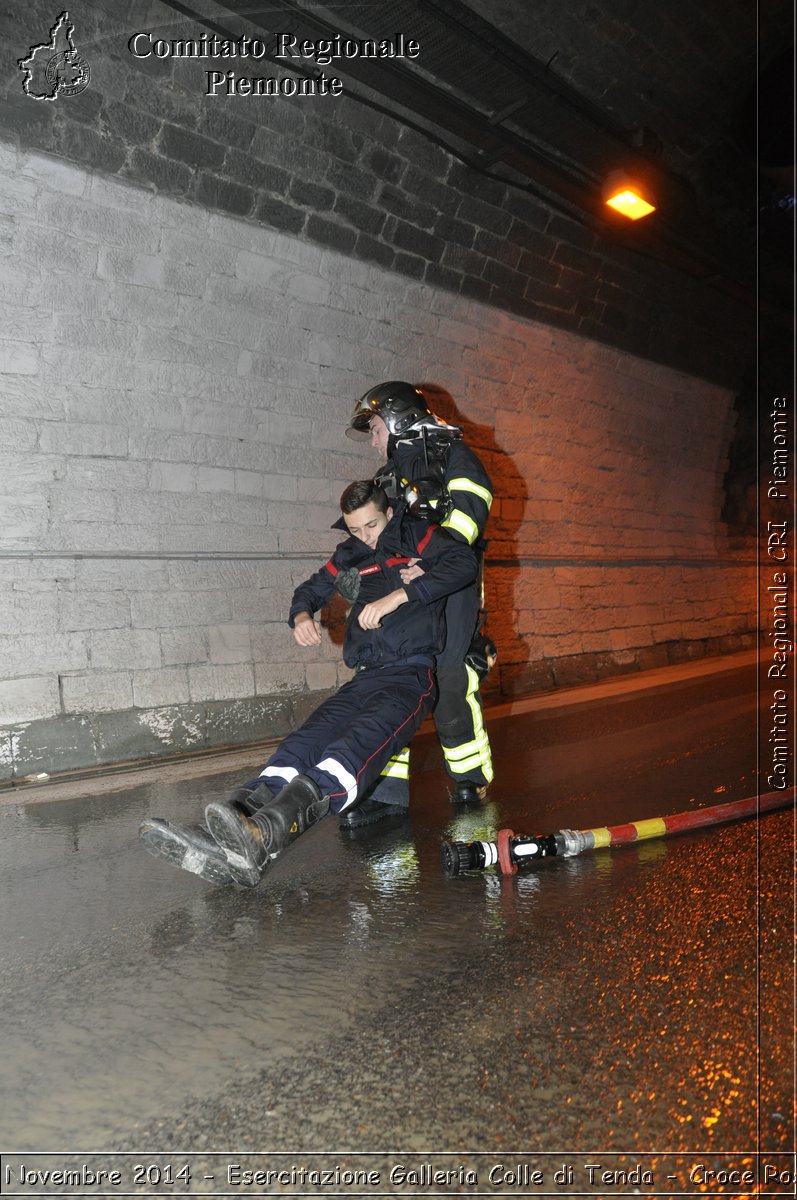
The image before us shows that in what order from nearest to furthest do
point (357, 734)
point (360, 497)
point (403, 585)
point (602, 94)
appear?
point (357, 734) → point (403, 585) → point (360, 497) → point (602, 94)

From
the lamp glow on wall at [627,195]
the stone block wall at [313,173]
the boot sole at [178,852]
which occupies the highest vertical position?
the lamp glow on wall at [627,195]

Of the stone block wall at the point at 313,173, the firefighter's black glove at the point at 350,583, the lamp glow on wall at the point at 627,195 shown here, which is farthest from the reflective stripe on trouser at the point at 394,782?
the lamp glow on wall at the point at 627,195

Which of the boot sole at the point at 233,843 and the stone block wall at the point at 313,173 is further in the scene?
the stone block wall at the point at 313,173

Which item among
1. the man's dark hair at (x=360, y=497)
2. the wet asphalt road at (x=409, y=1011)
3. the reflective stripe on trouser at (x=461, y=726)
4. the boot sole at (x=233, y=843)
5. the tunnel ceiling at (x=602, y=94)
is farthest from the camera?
the tunnel ceiling at (x=602, y=94)

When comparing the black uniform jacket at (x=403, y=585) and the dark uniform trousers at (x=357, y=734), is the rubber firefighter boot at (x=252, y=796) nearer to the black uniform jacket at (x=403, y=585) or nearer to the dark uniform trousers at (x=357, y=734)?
the dark uniform trousers at (x=357, y=734)

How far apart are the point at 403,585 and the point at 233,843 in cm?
163

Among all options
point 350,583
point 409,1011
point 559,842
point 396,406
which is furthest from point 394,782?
point 409,1011

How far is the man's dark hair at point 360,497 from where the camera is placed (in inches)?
189

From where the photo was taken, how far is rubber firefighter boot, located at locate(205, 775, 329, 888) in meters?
3.40

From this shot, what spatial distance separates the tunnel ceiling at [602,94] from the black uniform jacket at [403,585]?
163 inches

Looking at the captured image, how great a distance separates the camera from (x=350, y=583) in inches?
196

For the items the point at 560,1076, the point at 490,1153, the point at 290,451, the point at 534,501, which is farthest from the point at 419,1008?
the point at 534,501

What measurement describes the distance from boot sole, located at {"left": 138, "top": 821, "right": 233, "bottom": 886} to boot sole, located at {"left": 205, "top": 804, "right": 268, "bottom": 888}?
6 cm

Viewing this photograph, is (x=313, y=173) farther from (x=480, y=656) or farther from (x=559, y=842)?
(x=559, y=842)
